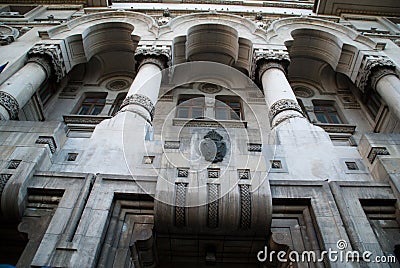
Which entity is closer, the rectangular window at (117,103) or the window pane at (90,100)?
the rectangular window at (117,103)

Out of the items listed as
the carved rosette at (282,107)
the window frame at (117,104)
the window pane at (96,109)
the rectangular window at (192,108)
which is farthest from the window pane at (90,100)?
the carved rosette at (282,107)

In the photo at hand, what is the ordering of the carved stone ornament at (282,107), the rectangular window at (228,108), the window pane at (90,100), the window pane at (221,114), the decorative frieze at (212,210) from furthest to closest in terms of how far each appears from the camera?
the window pane at (90,100), the rectangular window at (228,108), the window pane at (221,114), the carved stone ornament at (282,107), the decorative frieze at (212,210)

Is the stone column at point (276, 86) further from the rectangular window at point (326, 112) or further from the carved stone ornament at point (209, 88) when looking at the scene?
the rectangular window at point (326, 112)

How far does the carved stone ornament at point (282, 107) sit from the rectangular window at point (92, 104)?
797 centimetres

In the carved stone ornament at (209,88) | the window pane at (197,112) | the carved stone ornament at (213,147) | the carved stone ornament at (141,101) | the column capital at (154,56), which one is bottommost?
the carved stone ornament at (213,147)

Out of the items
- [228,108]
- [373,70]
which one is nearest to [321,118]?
[373,70]

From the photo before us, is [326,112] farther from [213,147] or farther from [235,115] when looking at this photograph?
[213,147]

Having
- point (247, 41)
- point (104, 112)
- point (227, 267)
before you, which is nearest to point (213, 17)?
point (247, 41)

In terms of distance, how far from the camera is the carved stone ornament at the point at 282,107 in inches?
427

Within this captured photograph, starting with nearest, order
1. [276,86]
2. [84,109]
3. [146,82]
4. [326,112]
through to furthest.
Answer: [146,82]
[276,86]
[84,109]
[326,112]

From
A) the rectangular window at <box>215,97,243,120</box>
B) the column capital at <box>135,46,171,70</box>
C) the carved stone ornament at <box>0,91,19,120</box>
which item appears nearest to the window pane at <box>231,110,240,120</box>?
the rectangular window at <box>215,97,243,120</box>

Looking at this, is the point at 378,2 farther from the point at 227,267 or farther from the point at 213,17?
the point at 227,267

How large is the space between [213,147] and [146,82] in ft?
18.5

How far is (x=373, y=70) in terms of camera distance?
13.4 meters
